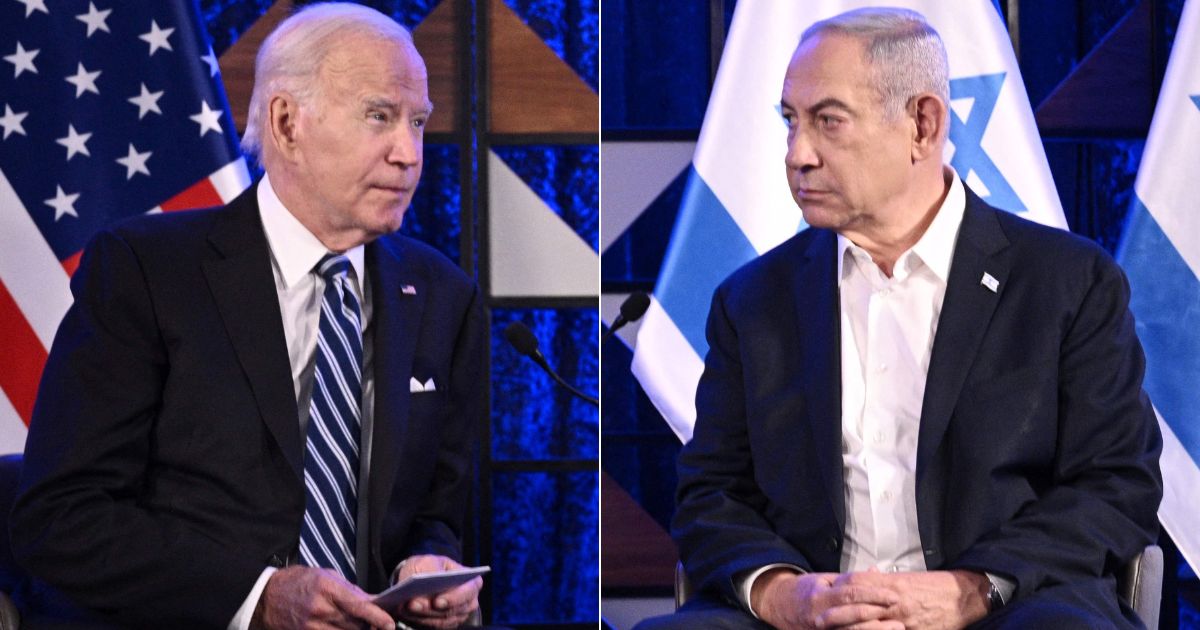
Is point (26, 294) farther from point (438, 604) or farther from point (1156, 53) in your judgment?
point (1156, 53)

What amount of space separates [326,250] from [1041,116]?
2099 mm

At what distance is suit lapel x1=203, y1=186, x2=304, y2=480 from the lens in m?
2.57

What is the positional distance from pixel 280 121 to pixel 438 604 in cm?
106

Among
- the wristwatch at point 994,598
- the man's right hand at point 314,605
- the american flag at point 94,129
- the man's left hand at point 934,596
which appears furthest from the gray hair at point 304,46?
the wristwatch at point 994,598

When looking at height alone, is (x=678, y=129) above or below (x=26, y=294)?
below

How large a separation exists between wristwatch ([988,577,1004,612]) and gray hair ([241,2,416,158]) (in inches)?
63.5

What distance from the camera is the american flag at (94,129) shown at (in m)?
3.50

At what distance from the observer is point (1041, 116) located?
3721mm

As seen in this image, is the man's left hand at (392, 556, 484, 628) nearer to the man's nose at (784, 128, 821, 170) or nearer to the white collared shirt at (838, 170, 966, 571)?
the white collared shirt at (838, 170, 966, 571)

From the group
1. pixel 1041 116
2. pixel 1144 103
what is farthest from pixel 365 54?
pixel 1144 103

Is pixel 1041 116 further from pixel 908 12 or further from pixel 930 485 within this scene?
pixel 930 485

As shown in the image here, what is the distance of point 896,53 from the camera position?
2.75 metres

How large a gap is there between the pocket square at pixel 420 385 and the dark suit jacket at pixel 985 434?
0.59m

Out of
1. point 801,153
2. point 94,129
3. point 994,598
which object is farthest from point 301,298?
point 994,598
